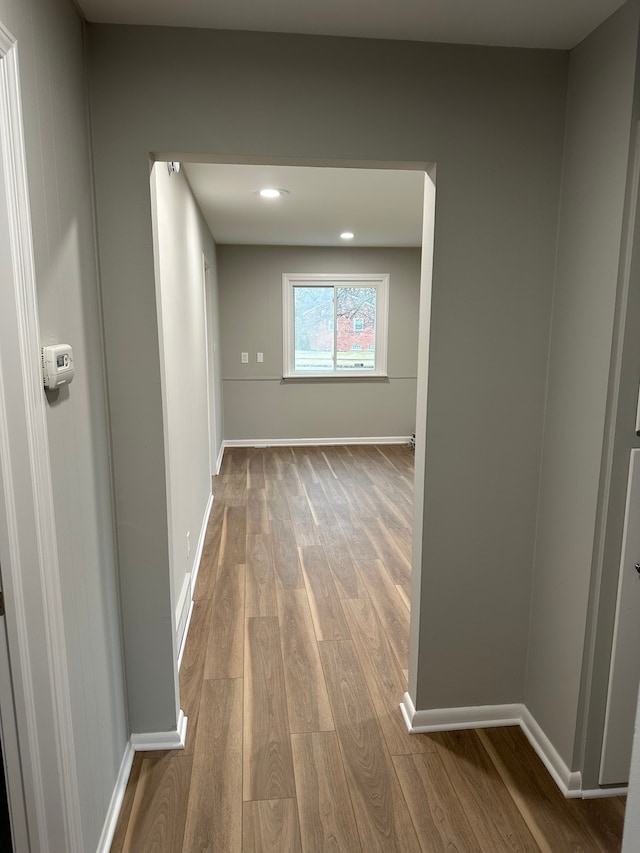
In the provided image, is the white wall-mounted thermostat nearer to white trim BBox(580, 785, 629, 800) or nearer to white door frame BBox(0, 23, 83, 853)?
white door frame BBox(0, 23, 83, 853)

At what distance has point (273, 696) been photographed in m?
2.34

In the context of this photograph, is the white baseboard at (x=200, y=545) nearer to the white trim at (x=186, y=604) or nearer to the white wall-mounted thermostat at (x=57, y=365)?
the white trim at (x=186, y=604)

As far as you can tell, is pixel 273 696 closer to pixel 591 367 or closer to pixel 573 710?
pixel 573 710

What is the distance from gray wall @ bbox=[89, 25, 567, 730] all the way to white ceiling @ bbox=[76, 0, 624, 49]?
0.05m

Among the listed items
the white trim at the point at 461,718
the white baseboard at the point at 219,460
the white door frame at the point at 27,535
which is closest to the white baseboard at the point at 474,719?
the white trim at the point at 461,718

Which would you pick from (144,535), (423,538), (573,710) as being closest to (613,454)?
(423,538)

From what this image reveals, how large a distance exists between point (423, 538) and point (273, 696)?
3.14ft

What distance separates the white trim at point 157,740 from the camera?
203 centimetres

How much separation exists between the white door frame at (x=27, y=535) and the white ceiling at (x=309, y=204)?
221 centimetres

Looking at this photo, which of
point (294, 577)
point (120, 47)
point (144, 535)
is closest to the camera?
point (120, 47)

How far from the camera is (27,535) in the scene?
1.18 metres

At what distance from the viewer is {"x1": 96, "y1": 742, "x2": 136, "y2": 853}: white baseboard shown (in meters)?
1.62

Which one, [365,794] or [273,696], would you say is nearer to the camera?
[365,794]

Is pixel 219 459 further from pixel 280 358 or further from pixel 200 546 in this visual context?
pixel 200 546
